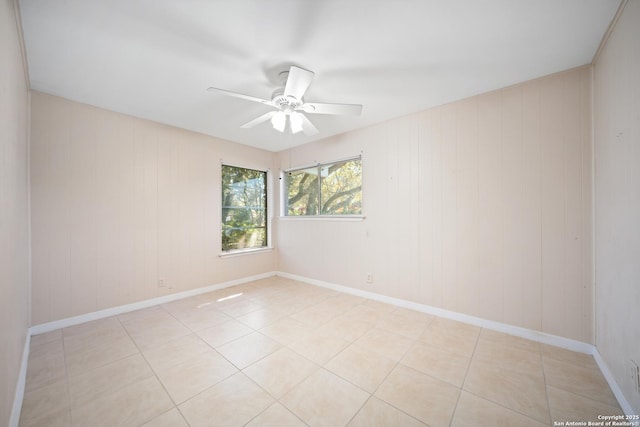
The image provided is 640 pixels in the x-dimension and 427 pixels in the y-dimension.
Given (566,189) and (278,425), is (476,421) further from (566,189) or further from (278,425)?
(566,189)

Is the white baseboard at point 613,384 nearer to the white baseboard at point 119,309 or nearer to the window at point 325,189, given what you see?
the window at point 325,189

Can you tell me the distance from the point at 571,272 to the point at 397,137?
2.15m

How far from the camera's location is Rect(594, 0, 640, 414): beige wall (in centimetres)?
134

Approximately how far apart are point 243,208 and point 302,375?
3.10m

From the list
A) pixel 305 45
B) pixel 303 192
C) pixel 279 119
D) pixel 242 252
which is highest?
pixel 305 45

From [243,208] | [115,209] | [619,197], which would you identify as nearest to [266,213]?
[243,208]

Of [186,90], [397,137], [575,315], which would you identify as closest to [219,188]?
[186,90]

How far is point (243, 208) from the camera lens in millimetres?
4258

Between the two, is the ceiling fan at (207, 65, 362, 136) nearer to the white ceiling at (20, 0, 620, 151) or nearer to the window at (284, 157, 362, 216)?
the white ceiling at (20, 0, 620, 151)

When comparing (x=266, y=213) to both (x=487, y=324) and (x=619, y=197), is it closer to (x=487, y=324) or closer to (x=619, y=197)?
(x=487, y=324)

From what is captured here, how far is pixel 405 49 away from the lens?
177cm

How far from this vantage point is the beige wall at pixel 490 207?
2035 millimetres

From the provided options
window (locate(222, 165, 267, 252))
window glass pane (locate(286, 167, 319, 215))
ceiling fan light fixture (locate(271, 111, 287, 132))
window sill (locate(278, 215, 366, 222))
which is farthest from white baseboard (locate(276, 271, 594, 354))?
ceiling fan light fixture (locate(271, 111, 287, 132))

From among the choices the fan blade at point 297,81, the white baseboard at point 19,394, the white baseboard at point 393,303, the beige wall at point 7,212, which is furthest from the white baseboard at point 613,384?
the white baseboard at point 19,394
